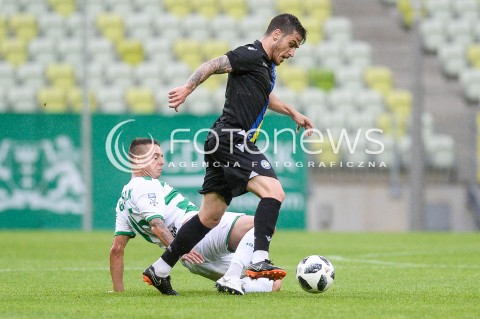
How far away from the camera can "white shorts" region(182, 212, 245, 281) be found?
7.45 m

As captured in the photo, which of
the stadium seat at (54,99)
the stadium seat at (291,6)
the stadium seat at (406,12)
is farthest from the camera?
the stadium seat at (406,12)

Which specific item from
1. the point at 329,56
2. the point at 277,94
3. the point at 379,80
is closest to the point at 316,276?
the point at 277,94

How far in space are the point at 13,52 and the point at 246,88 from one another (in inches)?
607

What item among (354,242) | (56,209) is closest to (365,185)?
A: (354,242)

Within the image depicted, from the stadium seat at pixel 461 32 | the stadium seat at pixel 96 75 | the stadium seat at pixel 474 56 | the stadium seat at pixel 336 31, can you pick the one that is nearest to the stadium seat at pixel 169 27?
the stadium seat at pixel 96 75

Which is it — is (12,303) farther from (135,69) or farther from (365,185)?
(135,69)

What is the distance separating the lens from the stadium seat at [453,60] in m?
22.4

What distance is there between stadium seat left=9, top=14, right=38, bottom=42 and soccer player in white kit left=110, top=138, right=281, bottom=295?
15.1 meters

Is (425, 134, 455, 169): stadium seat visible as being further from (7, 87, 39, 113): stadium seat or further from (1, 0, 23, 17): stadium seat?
(1, 0, 23, 17): stadium seat

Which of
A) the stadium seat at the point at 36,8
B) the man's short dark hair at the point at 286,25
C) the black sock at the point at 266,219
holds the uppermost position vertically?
the stadium seat at the point at 36,8

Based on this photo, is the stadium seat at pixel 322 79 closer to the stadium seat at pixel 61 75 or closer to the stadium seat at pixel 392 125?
the stadium seat at pixel 392 125

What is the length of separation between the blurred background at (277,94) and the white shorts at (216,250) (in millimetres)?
9914

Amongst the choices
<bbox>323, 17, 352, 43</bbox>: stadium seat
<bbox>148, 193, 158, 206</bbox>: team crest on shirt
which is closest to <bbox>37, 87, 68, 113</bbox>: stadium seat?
<bbox>323, 17, 352, 43</bbox>: stadium seat

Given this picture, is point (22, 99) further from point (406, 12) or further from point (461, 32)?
point (461, 32)
